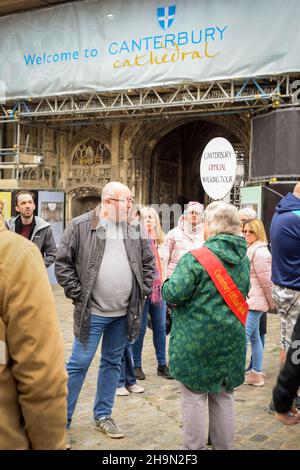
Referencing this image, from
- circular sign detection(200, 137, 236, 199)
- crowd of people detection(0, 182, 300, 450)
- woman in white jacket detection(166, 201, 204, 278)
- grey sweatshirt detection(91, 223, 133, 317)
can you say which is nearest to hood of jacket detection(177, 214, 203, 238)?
woman in white jacket detection(166, 201, 204, 278)

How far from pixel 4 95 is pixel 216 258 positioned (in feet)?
38.6

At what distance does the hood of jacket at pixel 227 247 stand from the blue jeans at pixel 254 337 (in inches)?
86.9

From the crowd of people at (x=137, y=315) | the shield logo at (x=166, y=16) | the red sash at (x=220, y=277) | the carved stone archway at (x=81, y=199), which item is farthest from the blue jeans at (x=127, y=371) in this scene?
the carved stone archway at (x=81, y=199)

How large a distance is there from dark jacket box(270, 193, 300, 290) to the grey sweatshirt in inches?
46.4

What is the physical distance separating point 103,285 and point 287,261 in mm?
1425

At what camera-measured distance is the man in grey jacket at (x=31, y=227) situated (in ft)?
21.0

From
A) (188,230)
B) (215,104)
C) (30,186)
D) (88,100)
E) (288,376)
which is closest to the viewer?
(288,376)

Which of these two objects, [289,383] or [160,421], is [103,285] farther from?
[289,383]

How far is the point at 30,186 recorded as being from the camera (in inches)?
586

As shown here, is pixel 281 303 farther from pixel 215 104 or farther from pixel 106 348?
pixel 215 104

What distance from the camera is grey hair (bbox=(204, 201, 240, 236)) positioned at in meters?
3.38

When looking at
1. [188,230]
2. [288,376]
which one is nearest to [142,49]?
[188,230]

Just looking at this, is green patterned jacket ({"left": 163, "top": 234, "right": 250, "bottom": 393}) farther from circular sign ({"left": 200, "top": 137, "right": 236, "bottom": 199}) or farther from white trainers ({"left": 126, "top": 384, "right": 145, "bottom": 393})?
circular sign ({"left": 200, "top": 137, "right": 236, "bottom": 199})

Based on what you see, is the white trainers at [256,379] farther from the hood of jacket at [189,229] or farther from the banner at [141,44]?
the banner at [141,44]
